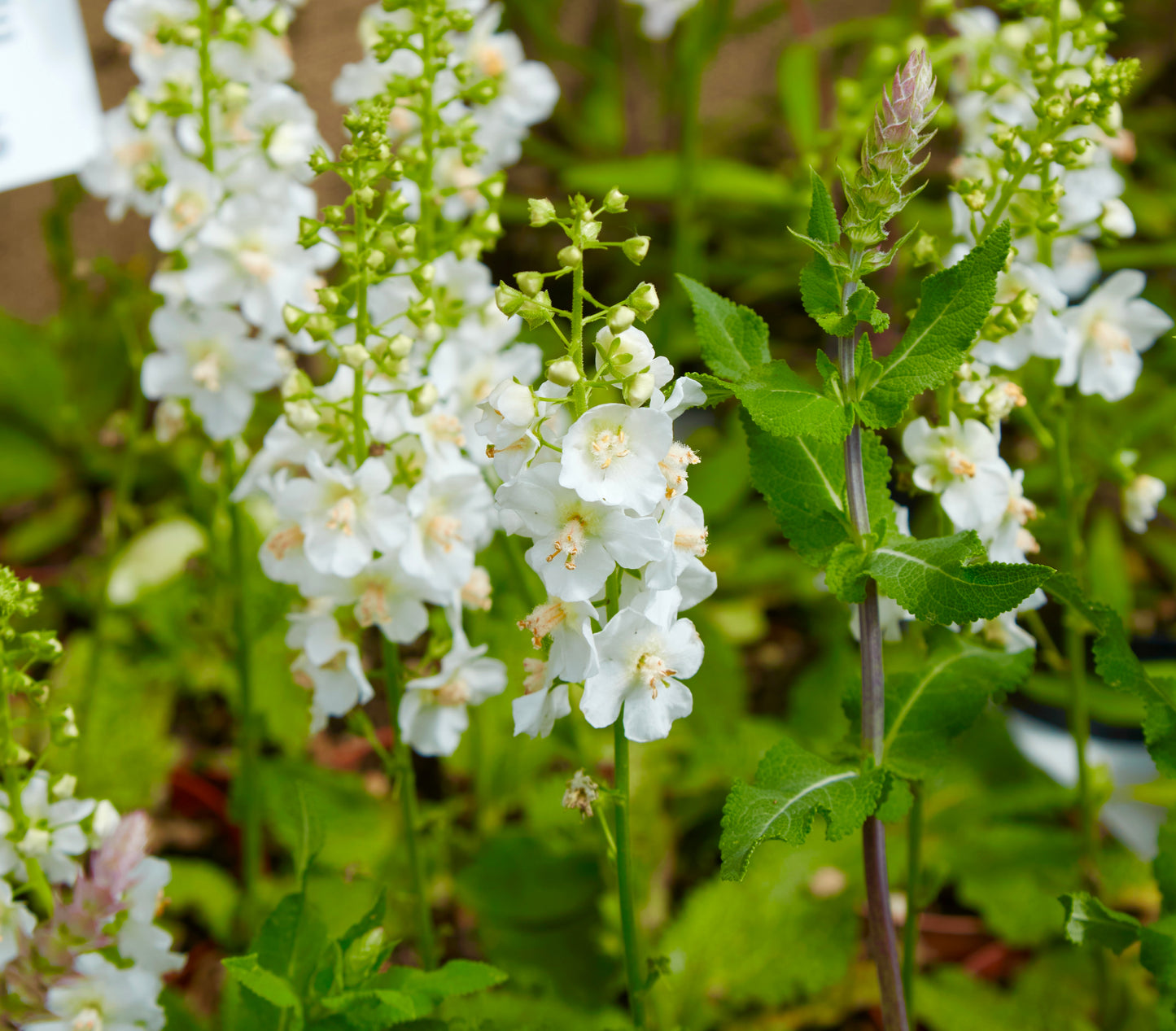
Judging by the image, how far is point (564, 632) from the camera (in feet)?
3.05

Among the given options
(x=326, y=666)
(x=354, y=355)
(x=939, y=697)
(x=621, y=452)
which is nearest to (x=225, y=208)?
(x=354, y=355)

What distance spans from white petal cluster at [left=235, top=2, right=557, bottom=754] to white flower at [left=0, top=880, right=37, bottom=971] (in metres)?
0.34

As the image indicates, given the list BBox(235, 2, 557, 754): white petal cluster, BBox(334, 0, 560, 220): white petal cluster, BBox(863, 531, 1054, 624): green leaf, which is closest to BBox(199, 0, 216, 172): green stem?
BBox(334, 0, 560, 220): white petal cluster

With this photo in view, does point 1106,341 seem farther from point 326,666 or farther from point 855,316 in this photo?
point 326,666

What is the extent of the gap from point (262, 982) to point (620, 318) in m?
0.64

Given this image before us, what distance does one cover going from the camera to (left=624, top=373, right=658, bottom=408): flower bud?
85 cm

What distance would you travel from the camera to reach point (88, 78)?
174 cm

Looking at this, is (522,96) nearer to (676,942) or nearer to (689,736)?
(689,736)

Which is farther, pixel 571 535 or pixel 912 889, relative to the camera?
pixel 912 889

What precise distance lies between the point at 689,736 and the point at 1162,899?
96 cm

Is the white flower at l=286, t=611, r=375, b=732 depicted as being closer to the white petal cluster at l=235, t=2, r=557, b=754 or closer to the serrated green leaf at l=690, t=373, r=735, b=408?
the white petal cluster at l=235, t=2, r=557, b=754

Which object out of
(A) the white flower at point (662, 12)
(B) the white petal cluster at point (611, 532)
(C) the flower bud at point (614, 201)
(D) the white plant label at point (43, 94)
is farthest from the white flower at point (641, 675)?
(A) the white flower at point (662, 12)

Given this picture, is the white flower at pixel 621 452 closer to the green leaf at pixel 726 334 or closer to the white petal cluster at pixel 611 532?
the white petal cluster at pixel 611 532

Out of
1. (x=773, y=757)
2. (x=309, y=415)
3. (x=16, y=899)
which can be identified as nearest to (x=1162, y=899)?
(x=773, y=757)
